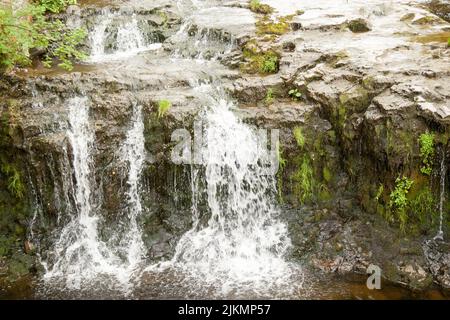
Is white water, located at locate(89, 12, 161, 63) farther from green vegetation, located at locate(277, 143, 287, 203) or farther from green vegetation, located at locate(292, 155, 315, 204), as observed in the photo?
green vegetation, located at locate(292, 155, 315, 204)

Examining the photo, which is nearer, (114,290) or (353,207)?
(114,290)

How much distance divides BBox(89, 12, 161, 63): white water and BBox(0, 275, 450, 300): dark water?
7.18 m

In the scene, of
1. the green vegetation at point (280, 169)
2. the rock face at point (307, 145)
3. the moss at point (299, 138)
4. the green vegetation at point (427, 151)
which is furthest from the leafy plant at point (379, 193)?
the green vegetation at point (280, 169)

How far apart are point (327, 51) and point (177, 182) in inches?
193

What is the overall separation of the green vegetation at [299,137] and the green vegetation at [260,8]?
620 centimetres

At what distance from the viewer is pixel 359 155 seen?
897 centimetres

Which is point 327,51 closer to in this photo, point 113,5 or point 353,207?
point 353,207

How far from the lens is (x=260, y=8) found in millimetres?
14070

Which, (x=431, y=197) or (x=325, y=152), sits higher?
(x=325, y=152)

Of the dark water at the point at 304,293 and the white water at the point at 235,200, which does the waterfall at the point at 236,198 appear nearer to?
the white water at the point at 235,200
